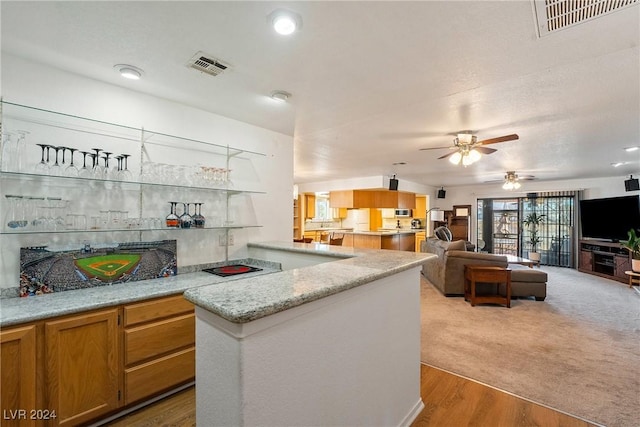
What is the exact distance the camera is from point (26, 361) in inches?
58.0

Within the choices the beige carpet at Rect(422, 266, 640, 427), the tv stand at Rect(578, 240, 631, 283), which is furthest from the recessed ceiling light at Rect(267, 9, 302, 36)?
the tv stand at Rect(578, 240, 631, 283)

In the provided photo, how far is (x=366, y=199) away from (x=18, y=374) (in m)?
7.13

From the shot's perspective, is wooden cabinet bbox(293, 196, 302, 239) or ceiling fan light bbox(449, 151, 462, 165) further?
wooden cabinet bbox(293, 196, 302, 239)

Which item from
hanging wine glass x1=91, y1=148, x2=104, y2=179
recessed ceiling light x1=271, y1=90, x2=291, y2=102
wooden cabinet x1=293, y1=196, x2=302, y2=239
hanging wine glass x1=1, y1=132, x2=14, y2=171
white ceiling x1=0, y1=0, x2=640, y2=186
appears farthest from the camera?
wooden cabinet x1=293, y1=196, x2=302, y2=239

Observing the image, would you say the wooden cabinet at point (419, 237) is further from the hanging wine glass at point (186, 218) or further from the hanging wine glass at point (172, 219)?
the hanging wine glass at point (172, 219)

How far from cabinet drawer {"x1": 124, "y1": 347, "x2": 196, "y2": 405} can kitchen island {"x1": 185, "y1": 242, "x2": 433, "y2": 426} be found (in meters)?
1.18

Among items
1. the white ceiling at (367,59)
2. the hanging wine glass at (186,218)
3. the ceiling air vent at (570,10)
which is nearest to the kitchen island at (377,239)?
the white ceiling at (367,59)

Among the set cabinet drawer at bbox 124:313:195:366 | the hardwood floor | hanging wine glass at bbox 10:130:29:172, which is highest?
hanging wine glass at bbox 10:130:29:172

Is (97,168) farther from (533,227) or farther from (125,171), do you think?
(533,227)

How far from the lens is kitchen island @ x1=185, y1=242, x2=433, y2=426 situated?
0.92m

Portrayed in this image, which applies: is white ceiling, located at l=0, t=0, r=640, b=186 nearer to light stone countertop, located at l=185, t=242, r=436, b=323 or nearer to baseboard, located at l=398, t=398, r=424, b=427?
light stone countertop, located at l=185, t=242, r=436, b=323

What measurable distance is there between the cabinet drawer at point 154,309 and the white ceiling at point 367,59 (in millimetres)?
1663

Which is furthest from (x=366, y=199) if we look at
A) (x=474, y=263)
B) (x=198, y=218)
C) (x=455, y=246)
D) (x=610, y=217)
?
(x=198, y=218)

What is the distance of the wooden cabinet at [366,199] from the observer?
25.4 feet
